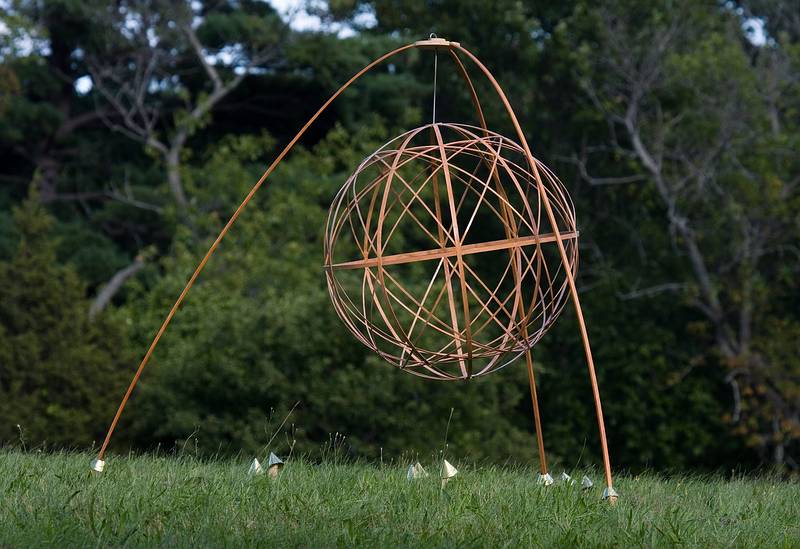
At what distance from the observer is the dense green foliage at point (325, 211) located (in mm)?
11875

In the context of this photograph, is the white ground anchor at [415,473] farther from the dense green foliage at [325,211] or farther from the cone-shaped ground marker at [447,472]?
the dense green foliage at [325,211]

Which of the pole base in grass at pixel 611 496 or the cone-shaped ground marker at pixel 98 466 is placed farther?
the cone-shaped ground marker at pixel 98 466

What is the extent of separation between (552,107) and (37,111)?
25.4 feet

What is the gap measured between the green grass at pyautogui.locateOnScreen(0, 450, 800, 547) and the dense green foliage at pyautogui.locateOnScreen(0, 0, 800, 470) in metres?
6.35

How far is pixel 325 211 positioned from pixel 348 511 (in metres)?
11.7

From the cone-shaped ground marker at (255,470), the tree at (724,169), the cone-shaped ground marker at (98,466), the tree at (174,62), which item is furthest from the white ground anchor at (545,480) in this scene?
the tree at (174,62)

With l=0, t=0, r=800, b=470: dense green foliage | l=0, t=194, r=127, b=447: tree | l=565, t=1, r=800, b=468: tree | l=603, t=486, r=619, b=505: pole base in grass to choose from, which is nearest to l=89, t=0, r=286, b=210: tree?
l=0, t=0, r=800, b=470: dense green foliage

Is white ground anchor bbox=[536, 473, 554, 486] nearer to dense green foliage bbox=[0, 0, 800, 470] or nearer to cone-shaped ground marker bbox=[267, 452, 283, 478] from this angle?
cone-shaped ground marker bbox=[267, 452, 283, 478]

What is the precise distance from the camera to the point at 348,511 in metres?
4.15

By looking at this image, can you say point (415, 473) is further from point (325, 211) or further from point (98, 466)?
point (325, 211)

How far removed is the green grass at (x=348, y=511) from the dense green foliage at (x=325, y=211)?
635 cm

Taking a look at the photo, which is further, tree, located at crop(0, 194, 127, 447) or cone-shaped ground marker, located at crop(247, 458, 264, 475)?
tree, located at crop(0, 194, 127, 447)

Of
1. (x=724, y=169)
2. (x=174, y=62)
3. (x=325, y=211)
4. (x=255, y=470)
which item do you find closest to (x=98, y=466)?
(x=255, y=470)

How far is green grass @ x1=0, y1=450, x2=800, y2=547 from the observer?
377 centimetres
